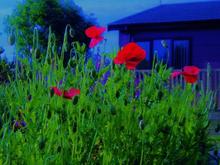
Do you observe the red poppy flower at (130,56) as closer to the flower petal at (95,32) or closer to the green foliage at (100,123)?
the green foliage at (100,123)

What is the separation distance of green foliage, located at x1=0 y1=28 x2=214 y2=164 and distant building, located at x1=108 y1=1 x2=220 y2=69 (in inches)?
708

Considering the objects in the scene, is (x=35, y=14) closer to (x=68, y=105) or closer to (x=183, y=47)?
(x=183, y=47)

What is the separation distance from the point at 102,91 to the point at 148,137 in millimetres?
444

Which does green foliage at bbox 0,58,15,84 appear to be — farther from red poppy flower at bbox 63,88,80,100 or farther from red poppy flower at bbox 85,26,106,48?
red poppy flower at bbox 63,88,80,100

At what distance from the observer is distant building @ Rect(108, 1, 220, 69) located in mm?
22219

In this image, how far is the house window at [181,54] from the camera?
2311cm

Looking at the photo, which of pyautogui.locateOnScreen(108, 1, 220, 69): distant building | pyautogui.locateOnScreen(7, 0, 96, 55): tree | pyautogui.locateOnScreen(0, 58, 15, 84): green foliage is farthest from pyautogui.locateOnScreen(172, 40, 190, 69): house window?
pyautogui.locateOnScreen(0, 58, 15, 84): green foliage

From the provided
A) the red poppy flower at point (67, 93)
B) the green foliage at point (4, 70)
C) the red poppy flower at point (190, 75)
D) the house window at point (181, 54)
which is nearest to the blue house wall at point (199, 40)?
the house window at point (181, 54)

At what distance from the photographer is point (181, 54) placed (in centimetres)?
2334

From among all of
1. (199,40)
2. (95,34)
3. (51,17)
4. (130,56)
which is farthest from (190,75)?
(51,17)

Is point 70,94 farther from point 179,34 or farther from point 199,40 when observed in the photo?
point 179,34

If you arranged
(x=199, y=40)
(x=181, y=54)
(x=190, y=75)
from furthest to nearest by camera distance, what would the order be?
(x=181, y=54)
(x=199, y=40)
(x=190, y=75)

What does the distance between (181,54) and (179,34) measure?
2.59 feet

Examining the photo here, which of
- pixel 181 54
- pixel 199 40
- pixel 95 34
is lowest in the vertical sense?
pixel 95 34
